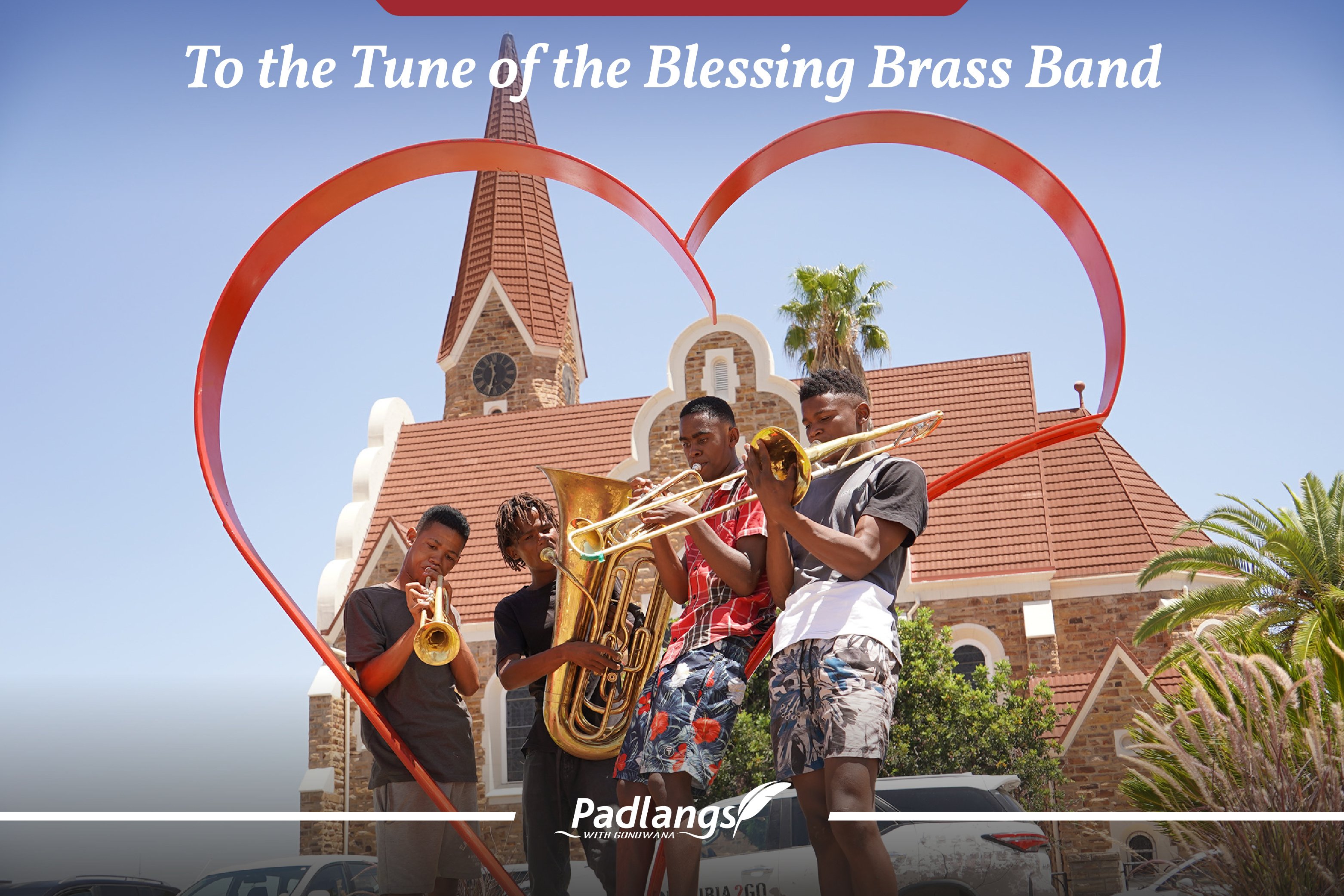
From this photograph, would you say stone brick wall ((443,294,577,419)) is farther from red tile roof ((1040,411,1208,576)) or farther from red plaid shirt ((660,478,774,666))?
red plaid shirt ((660,478,774,666))

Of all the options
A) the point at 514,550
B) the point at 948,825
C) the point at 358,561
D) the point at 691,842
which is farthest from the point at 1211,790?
the point at 358,561

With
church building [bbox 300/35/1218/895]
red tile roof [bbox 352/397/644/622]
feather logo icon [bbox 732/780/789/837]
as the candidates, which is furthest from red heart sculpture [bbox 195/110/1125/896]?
red tile roof [bbox 352/397/644/622]

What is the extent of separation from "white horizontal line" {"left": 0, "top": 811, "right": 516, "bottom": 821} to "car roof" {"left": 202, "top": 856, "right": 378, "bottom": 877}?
54.9 inches

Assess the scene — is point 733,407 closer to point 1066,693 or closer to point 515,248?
point 1066,693

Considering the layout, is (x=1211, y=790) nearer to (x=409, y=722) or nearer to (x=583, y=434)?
(x=409, y=722)

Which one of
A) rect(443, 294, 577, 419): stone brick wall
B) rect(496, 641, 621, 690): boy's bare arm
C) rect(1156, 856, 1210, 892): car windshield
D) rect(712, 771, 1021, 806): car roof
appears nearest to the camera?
rect(1156, 856, 1210, 892): car windshield

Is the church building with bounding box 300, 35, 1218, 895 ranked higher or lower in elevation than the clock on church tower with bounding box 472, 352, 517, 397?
lower

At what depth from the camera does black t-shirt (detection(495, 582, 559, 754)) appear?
5645mm

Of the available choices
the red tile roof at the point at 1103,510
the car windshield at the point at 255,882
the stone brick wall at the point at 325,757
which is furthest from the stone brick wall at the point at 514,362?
the car windshield at the point at 255,882

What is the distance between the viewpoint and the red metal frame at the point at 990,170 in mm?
5480

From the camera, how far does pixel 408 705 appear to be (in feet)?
18.0

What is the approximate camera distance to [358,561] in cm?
2331

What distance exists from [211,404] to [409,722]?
1894mm

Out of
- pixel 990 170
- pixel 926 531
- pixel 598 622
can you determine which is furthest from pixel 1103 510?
pixel 598 622
